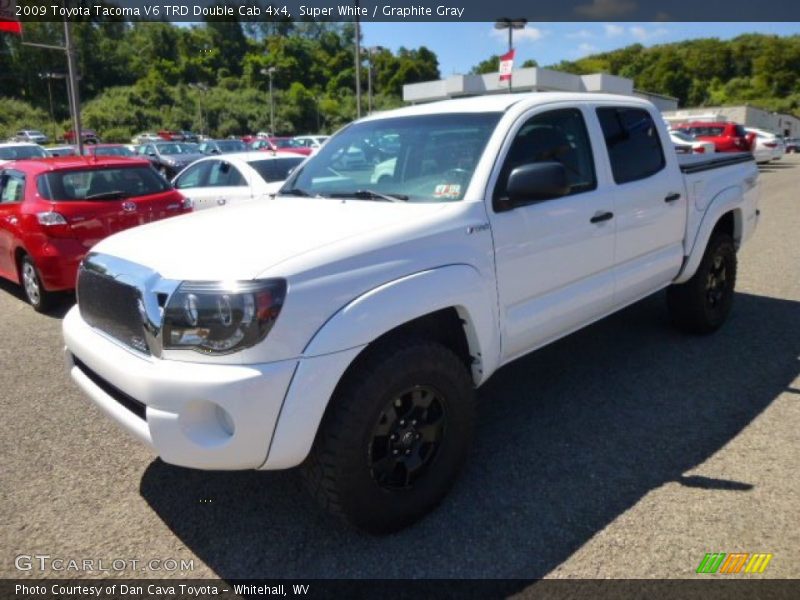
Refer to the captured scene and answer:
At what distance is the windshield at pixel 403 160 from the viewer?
331 centimetres

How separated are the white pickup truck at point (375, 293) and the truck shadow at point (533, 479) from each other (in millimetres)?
233

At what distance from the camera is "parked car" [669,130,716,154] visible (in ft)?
53.6

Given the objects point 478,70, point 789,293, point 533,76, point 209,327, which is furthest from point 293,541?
point 478,70

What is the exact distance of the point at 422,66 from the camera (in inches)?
4550

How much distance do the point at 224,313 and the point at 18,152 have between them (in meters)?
20.7

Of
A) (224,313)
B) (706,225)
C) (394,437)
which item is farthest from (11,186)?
(706,225)

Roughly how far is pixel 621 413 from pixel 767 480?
3.03ft

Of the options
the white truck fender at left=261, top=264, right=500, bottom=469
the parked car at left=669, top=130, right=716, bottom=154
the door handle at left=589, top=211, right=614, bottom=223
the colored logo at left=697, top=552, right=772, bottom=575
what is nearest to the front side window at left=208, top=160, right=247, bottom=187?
the door handle at left=589, top=211, right=614, bottom=223

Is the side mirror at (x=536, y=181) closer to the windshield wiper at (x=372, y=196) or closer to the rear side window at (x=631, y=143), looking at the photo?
the windshield wiper at (x=372, y=196)

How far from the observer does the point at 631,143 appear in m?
4.30

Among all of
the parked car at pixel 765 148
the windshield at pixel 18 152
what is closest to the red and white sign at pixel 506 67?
the parked car at pixel 765 148

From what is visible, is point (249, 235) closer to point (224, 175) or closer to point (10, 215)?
point (10, 215)

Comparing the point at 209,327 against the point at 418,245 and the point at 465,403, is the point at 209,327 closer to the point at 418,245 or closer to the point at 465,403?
the point at 418,245

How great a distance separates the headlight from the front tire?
1.47 ft
